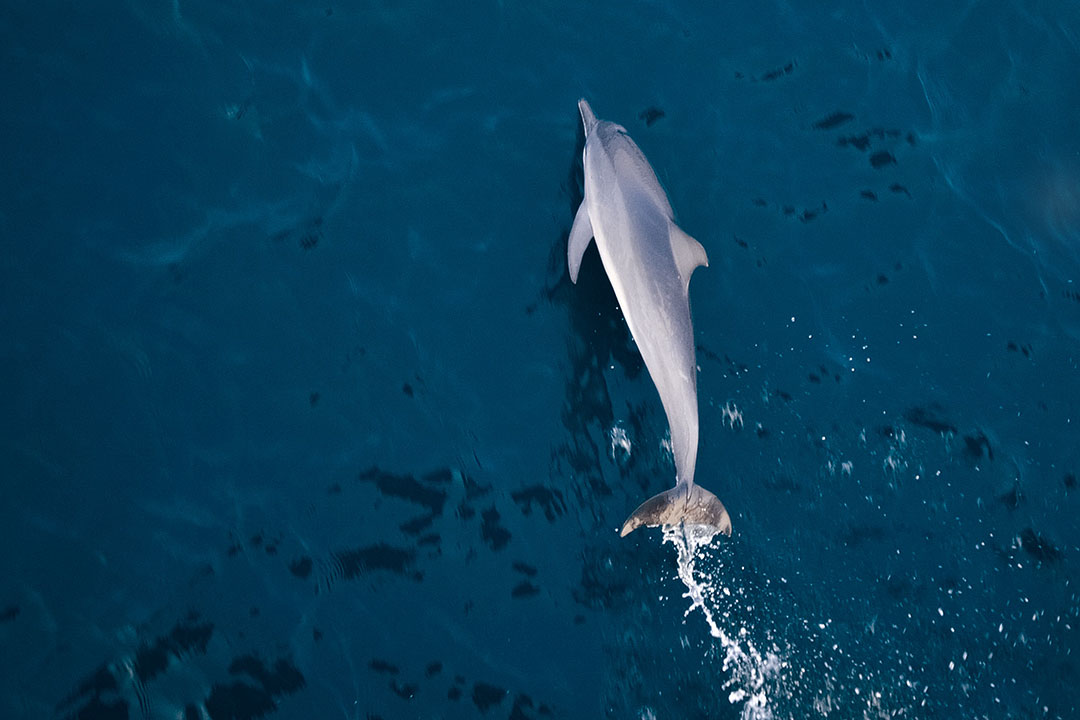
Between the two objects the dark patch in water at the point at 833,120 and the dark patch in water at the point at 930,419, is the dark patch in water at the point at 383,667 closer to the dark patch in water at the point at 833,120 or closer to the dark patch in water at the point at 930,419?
the dark patch in water at the point at 930,419

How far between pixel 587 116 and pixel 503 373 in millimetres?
2860

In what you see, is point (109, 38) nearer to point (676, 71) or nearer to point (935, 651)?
point (676, 71)

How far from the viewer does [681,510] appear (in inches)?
306

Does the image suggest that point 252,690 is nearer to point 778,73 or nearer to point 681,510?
point 681,510

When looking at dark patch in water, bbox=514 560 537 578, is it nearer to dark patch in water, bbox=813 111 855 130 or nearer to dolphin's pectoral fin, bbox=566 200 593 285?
dolphin's pectoral fin, bbox=566 200 593 285

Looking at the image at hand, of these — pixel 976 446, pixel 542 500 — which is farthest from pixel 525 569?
pixel 976 446

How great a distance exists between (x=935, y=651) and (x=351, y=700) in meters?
5.02

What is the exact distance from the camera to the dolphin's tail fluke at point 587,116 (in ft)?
31.2

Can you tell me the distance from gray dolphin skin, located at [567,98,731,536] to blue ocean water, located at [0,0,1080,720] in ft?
1.92

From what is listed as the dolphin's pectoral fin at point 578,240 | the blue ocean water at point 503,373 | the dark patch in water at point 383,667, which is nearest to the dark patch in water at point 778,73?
the blue ocean water at point 503,373

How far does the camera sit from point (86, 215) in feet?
28.4

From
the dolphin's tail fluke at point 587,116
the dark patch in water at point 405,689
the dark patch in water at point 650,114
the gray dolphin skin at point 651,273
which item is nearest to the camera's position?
the dark patch in water at point 405,689

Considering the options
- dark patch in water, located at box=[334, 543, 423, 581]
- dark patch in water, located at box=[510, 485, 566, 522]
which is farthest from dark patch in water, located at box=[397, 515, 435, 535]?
dark patch in water, located at box=[510, 485, 566, 522]

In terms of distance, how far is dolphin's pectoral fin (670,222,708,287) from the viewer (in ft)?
28.0
